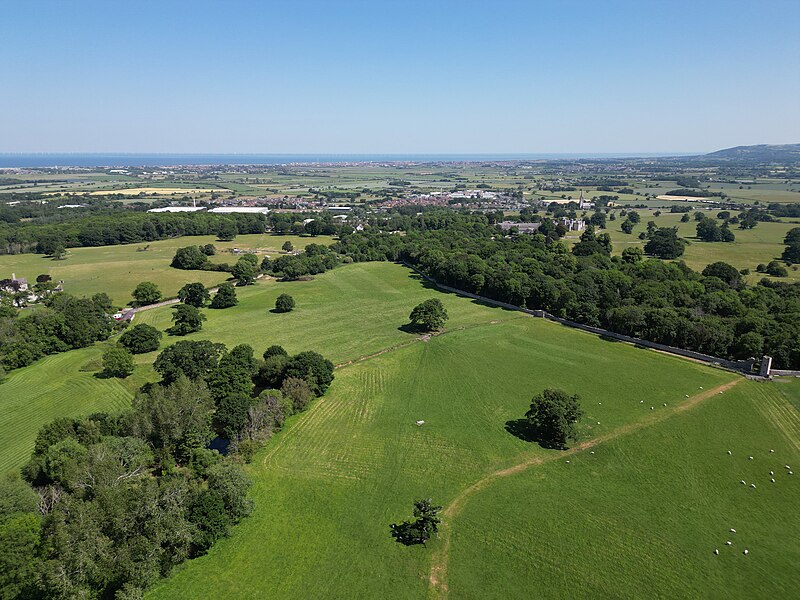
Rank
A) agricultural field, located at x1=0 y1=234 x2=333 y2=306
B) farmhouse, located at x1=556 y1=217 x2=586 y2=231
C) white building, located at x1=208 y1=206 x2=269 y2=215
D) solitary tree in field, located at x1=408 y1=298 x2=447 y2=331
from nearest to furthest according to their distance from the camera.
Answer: solitary tree in field, located at x1=408 y1=298 x2=447 y2=331
agricultural field, located at x1=0 y1=234 x2=333 y2=306
farmhouse, located at x1=556 y1=217 x2=586 y2=231
white building, located at x1=208 y1=206 x2=269 y2=215

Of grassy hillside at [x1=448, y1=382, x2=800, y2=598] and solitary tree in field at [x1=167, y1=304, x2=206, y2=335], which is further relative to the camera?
solitary tree in field at [x1=167, y1=304, x2=206, y2=335]

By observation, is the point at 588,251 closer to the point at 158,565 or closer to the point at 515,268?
the point at 515,268

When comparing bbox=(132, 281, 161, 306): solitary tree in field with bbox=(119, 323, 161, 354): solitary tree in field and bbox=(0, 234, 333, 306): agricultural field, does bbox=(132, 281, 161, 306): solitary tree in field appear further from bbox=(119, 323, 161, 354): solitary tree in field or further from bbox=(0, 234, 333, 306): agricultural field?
bbox=(119, 323, 161, 354): solitary tree in field

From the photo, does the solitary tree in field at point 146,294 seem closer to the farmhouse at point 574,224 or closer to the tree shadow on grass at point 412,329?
the tree shadow on grass at point 412,329

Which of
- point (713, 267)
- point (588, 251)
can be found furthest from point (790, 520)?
point (588, 251)

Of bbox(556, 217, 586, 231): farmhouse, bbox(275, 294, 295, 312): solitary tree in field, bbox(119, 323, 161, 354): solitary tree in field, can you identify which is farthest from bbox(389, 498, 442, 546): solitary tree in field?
bbox(556, 217, 586, 231): farmhouse

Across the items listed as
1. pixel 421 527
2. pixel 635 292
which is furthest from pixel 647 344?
pixel 421 527

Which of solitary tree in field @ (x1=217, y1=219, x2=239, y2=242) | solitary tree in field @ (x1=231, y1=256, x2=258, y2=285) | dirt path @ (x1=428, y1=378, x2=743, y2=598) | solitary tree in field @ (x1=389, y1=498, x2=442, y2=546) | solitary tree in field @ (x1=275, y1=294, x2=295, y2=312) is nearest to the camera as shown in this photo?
dirt path @ (x1=428, y1=378, x2=743, y2=598)
